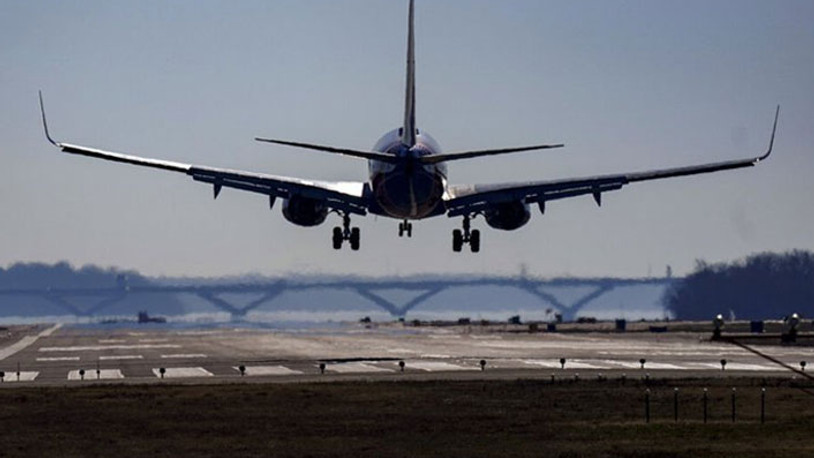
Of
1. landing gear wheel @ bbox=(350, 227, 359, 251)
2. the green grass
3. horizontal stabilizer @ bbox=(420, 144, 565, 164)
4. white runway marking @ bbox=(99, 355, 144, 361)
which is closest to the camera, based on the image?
the green grass

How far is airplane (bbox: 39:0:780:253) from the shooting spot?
90688mm

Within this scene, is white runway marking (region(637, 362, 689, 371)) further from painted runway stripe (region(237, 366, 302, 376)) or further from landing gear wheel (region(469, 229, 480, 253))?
painted runway stripe (region(237, 366, 302, 376))

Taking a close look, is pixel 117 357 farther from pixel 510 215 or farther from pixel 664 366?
pixel 664 366

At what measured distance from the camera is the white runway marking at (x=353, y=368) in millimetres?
95812

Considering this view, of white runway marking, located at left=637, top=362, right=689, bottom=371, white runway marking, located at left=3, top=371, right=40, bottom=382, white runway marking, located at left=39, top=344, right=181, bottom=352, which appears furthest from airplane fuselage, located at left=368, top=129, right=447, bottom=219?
white runway marking, located at left=39, top=344, right=181, bottom=352

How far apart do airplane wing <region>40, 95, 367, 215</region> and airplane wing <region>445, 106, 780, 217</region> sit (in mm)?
6241

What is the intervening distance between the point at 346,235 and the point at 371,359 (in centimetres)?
1184

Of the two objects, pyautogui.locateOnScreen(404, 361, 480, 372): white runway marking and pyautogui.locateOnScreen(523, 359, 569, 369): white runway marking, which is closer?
pyautogui.locateOnScreen(404, 361, 480, 372): white runway marking

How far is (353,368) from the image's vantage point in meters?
98.9

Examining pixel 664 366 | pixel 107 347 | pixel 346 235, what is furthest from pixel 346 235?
pixel 107 347

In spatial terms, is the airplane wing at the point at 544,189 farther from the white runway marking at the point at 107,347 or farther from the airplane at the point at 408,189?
the white runway marking at the point at 107,347

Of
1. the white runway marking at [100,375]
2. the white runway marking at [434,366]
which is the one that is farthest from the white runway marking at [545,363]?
the white runway marking at [100,375]

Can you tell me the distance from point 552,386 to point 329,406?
48.6 ft

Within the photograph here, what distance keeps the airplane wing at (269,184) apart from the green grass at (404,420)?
18023mm
